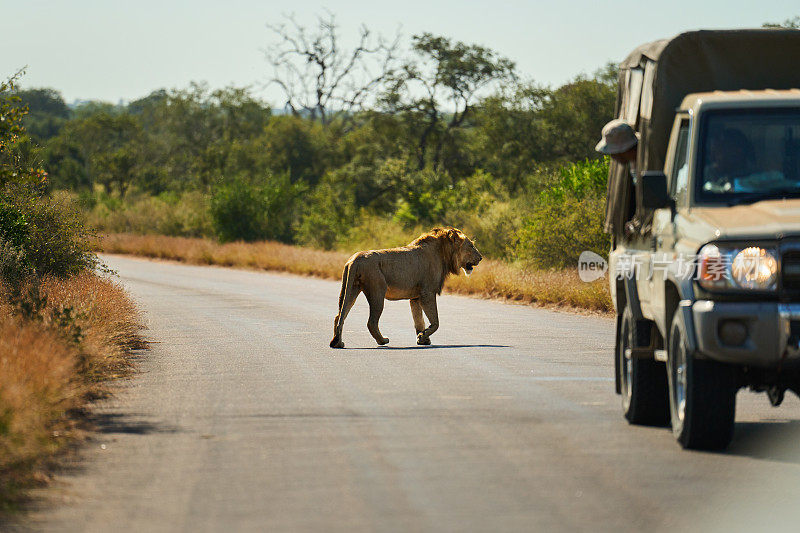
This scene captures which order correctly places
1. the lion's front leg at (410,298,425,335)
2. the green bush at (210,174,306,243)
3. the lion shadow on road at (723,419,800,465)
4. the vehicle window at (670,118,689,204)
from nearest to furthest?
the lion shadow on road at (723,419,800,465)
the vehicle window at (670,118,689,204)
the lion's front leg at (410,298,425,335)
the green bush at (210,174,306,243)

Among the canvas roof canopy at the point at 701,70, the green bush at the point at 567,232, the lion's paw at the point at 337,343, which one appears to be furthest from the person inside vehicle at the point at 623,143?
the green bush at the point at 567,232

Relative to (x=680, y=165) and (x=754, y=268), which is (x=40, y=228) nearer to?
(x=680, y=165)

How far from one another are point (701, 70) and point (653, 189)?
192cm

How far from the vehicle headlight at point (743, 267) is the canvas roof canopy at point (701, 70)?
80.7 inches

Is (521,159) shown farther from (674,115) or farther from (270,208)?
(674,115)

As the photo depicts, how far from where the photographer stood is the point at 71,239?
2291 cm

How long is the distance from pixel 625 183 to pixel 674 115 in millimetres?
1000

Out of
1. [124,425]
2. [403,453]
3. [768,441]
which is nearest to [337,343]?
[124,425]

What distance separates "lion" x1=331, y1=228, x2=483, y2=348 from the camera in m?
16.2

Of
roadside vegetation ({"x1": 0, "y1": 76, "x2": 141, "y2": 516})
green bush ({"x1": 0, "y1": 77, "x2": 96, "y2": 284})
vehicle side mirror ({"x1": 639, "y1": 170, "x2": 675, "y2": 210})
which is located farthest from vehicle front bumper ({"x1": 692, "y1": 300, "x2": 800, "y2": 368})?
green bush ({"x1": 0, "y1": 77, "x2": 96, "y2": 284})

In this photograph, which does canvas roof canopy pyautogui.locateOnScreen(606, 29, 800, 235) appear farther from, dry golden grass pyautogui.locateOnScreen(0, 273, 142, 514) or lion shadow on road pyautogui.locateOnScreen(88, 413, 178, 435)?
dry golden grass pyautogui.locateOnScreen(0, 273, 142, 514)

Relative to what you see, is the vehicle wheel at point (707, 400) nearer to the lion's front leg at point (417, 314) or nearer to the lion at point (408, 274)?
the lion at point (408, 274)

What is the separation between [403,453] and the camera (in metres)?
8.50

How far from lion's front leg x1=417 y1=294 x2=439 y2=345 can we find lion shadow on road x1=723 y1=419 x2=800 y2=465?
23.2 ft
